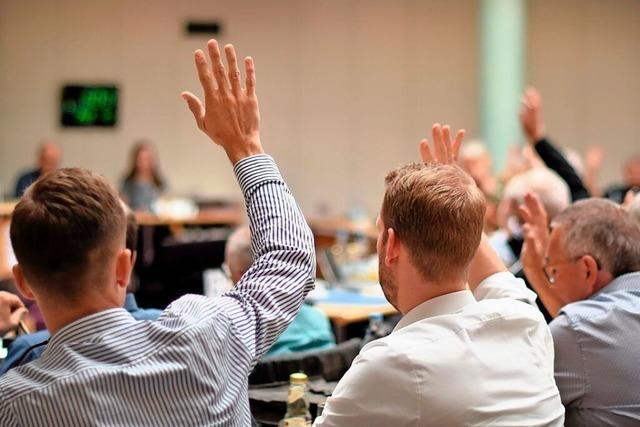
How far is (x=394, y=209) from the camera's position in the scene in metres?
1.72

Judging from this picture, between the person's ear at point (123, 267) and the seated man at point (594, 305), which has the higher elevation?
A: the person's ear at point (123, 267)

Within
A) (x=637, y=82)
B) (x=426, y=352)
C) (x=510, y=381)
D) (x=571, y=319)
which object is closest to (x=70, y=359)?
(x=426, y=352)

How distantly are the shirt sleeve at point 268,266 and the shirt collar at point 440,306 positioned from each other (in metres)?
0.23

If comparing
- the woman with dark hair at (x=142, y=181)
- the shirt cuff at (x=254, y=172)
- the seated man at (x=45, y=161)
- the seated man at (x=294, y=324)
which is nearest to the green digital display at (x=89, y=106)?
the woman with dark hair at (x=142, y=181)

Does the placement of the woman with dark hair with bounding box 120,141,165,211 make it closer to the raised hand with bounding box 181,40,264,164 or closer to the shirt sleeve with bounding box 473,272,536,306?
the shirt sleeve with bounding box 473,272,536,306

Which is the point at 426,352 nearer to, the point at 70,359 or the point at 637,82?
the point at 70,359

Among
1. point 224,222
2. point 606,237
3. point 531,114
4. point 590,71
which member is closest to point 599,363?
point 606,237

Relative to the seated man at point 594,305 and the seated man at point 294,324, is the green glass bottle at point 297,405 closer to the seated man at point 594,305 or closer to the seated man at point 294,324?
the seated man at point 594,305

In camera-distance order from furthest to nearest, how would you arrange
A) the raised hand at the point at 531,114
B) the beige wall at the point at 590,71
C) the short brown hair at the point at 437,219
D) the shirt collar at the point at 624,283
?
1. the beige wall at the point at 590,71
2. the raised hand at the point at 531,114
3. the shirt collar at the point at 624,283
4. the short brown hair at the point at 437,219

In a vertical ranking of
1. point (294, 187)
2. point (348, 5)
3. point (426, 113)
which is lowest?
point (294, 187)

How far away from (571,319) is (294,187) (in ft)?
30.8

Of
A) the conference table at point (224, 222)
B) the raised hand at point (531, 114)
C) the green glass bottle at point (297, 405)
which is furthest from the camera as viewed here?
the conference table at point (224, 222)

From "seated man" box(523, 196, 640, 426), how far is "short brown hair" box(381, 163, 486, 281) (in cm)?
61

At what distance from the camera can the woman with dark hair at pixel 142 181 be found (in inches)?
383
